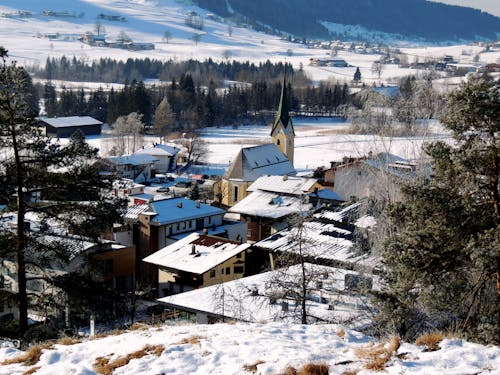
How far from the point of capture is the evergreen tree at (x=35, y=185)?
10.9 m

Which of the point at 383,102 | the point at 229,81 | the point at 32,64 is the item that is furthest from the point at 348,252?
the point at 32,64

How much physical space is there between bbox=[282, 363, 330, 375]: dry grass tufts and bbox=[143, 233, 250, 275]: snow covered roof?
15.6m

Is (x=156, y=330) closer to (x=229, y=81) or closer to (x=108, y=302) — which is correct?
(x=108, y=302)

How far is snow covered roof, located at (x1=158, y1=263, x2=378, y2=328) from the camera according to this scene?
50.2 feet

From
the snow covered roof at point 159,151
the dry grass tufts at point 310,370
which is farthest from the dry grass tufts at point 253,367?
the snow covered roof at point 159,151

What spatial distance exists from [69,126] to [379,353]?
2595 inches

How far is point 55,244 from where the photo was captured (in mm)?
11180

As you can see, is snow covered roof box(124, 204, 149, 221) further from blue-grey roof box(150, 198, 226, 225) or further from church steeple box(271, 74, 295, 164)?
church steeple box(271, 74, 295, 164)

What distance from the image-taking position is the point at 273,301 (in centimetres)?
1644

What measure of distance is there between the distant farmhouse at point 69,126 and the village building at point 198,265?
44.3 metres

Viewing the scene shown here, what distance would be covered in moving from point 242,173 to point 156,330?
32405 mm

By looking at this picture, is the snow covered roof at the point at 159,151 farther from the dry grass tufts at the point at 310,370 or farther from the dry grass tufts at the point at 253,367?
the dry grass tufts at the point at 310,370

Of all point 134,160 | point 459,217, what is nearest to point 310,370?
point 459,217

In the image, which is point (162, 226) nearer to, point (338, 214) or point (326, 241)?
point (338, 214)
